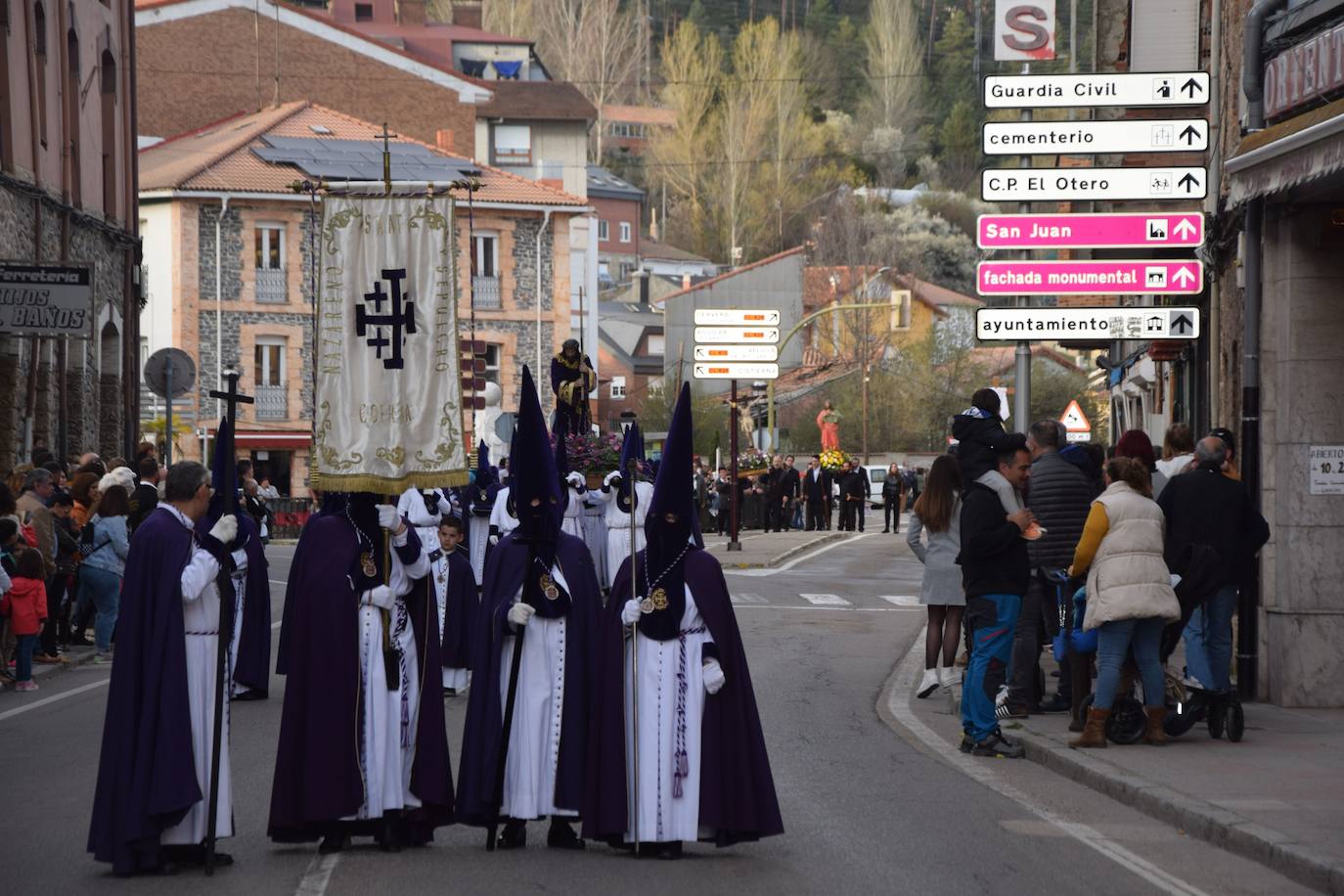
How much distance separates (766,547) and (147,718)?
102 feet

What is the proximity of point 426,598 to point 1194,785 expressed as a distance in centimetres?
444

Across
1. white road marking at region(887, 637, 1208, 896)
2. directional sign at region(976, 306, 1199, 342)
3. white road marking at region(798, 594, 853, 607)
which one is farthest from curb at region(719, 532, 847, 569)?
white road marking at region(887, 637, 1208, 896)

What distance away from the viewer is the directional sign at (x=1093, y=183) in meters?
17.4

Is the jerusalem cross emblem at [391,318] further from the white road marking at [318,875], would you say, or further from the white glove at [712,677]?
the white road marking at [318,875]

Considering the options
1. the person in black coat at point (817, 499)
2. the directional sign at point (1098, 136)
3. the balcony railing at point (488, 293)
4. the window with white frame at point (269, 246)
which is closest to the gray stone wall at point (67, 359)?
the directional sign at point (1098, 136)

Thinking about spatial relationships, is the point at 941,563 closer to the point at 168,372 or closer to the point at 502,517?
the point at 502,517

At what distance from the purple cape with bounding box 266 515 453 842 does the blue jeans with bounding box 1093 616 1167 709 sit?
4.91 metres

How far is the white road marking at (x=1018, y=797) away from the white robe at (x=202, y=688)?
160 inches

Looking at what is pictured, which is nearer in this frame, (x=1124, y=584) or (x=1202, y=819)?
(x=1202, y=819)

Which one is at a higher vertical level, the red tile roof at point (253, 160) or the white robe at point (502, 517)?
the red tile roof at point (253, 160)

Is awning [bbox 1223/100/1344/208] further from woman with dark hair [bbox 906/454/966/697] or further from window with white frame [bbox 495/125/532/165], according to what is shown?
window with white frame [bbox 495/125/532/165]

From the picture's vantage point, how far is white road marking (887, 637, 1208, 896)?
8.77m

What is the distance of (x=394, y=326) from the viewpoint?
9.66 meters

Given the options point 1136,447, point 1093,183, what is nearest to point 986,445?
point 1136,447
